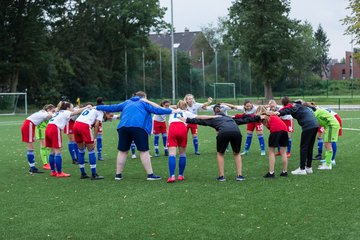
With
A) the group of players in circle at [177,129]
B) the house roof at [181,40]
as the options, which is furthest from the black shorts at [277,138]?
the house roof at [181,40]

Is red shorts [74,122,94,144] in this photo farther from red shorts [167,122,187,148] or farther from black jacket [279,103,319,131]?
black jacket [279,103,319,131]

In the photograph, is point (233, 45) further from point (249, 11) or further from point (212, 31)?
point (212, 31)

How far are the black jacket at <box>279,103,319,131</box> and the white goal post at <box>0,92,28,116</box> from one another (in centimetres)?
3887

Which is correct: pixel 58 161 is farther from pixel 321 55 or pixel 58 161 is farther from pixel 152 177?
pixel 321 55

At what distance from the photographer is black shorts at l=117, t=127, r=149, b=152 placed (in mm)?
10867

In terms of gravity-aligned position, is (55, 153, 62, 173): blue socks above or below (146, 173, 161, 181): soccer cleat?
above

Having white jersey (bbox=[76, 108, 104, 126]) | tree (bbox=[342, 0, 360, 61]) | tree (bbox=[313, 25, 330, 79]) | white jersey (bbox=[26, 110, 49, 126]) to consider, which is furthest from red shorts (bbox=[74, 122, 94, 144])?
tree (bbox=[313, 25, 330, 79])

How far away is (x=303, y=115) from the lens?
1157 centimetres

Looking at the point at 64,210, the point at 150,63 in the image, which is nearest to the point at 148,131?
the point at 64,210

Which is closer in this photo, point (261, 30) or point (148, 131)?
point (148, 131)

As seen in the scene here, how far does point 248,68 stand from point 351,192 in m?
58.6

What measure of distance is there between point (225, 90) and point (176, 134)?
167 feet

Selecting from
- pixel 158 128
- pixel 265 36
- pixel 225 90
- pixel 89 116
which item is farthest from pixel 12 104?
pixel 89 116

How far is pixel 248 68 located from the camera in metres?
67.2
